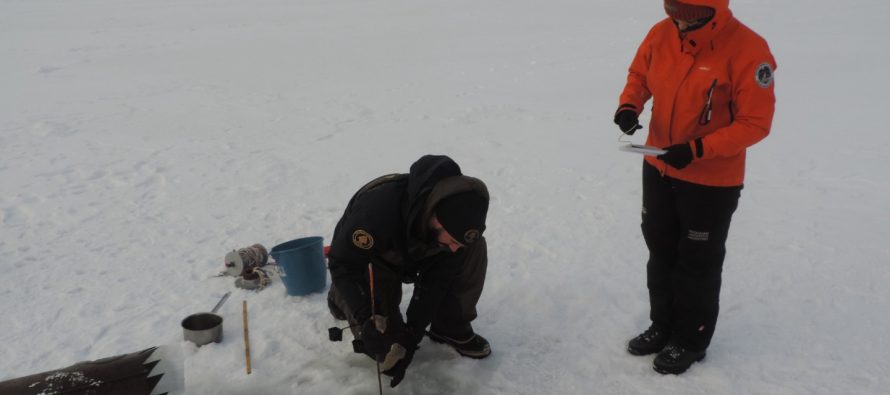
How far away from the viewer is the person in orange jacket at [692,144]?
243 centimetres

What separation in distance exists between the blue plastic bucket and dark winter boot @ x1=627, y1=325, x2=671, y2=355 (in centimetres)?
169

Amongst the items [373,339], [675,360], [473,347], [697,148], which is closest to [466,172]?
[473,347]

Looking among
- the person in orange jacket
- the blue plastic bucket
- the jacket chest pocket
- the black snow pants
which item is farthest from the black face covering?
the blue plastic bucket

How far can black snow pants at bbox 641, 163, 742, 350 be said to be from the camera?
2691 mm

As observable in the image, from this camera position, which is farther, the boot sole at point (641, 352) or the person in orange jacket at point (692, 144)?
the boot sole at point (641, 352)

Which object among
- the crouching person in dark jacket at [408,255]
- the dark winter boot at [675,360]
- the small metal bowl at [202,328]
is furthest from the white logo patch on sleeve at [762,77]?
the small metal bowl at [202,328]

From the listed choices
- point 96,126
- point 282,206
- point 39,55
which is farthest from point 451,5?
point 282,206

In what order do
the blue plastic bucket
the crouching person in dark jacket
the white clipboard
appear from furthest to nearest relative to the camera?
the blue plastic bucket < the crouching person in dark jacket < the white clipboard

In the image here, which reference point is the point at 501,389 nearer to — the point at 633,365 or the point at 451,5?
the point at 633,365

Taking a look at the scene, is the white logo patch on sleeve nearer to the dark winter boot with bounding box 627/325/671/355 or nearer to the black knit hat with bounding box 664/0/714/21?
the black knit hat with bounding box 664/0/714/21

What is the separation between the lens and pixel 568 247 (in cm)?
437

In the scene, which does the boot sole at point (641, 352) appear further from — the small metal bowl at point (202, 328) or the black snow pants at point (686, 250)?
the small metal bowl at point (202, 328)

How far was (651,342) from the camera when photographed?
10.3 feet

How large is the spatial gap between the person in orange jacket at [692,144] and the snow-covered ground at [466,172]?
1.07 ft
